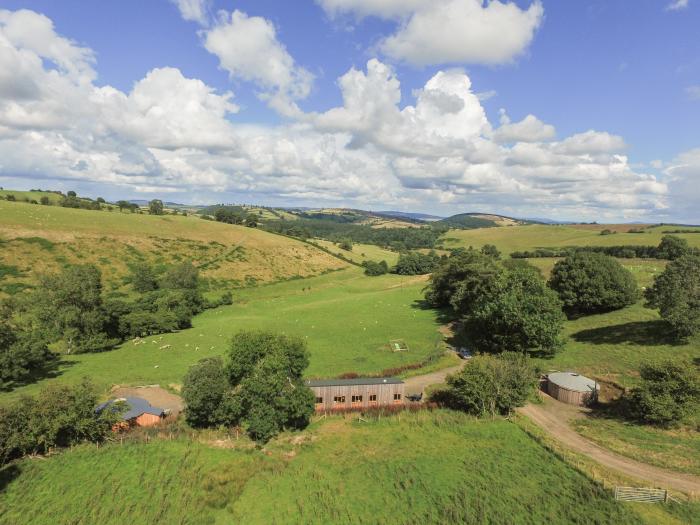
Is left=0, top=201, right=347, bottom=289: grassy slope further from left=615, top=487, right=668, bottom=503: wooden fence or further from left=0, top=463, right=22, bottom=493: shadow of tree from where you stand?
left=615, top=487, right=668, bottom=503: wooden fence

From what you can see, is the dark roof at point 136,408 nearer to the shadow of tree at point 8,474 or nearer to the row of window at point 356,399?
the shadow of tree at point 8,474

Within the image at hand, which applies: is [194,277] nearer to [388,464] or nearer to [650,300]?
[388,464]

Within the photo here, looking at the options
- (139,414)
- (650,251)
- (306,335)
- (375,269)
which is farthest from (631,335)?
(375,269)

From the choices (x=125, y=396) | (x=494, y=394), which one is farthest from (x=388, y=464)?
(x=125, y=396)

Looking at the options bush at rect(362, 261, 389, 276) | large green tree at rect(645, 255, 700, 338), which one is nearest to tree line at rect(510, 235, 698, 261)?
large green tree at rect(645, 255, 700, 338)

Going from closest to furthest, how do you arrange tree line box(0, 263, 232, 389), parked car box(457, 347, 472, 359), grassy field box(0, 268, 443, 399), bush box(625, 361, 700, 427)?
bush box(625, 361, 700, 427), tree line box(0, 263, 232, 389), grassy field box(0, 268, 443, 399), parked car box(457, 347, 472, 359)

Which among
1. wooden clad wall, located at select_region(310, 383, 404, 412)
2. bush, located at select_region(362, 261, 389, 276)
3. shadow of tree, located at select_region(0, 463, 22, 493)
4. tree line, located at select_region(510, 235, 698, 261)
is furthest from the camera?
bush, located at select_region(362, 261, 389, 276)

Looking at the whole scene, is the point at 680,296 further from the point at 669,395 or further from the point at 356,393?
the point at 356,393
